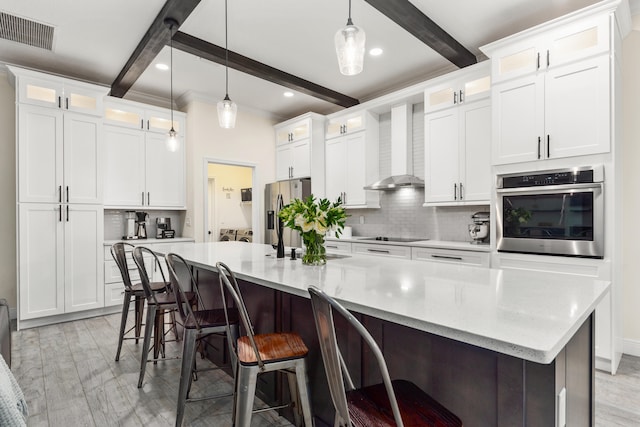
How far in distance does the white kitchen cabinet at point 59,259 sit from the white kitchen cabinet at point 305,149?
270 centimetres

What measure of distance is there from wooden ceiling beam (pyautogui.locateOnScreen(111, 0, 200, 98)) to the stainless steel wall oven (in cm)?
302

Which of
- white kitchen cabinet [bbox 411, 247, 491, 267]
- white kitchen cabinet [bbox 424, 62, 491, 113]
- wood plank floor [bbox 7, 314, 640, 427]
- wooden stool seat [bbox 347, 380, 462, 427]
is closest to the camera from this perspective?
wooden stool seat [bbox 347, 380, 462, 427]

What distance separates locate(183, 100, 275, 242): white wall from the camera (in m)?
4.93

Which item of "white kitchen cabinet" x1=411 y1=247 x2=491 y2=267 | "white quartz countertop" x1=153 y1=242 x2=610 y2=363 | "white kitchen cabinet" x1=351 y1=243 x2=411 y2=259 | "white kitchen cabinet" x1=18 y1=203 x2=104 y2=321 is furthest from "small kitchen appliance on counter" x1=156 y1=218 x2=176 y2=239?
"white kitchen cabinet" x1=411 y1=247 x2=491 y2=267

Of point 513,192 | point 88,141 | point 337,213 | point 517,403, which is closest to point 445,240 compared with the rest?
point 513,192

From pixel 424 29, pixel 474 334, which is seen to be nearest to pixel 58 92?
pixel 424 29

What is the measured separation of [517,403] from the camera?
1037 millimetres

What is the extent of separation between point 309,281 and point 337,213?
633mm

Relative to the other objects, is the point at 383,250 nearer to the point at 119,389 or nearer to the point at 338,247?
the point at 338,247

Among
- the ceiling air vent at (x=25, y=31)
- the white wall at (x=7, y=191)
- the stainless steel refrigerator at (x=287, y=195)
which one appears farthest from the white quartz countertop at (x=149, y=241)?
the ceiling air vent at (x=25, y=31)

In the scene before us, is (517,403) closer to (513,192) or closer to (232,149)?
(513,192)

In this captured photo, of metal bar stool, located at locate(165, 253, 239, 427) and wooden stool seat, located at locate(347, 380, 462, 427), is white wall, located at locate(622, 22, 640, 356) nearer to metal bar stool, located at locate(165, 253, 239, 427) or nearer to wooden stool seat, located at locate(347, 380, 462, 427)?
wooden stool seat, located at locate(347, 380, 462, 427)

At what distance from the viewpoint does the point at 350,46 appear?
180 cm

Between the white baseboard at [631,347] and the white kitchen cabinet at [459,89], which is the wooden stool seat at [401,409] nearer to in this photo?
the white baseboard at [631,347]
